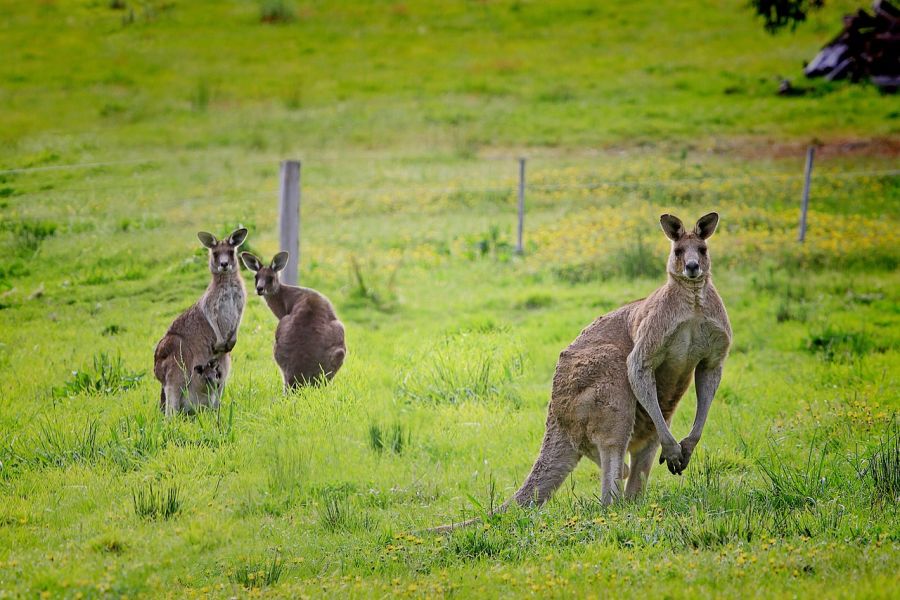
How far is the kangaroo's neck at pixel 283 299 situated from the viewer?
1067 centimetres

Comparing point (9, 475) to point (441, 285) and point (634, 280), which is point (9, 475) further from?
point (634, 280)

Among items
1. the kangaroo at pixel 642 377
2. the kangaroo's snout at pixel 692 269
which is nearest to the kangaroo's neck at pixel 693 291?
the kangaroo at pixel 642 377

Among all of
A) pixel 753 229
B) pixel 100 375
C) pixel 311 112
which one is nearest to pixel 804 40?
pixel 311 112

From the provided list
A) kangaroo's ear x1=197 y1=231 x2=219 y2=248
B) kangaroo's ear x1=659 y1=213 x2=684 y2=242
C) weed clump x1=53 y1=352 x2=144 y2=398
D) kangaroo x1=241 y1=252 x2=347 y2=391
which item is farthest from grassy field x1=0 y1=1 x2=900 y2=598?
kangaroo's ear x1=659 y1=213 x2=684 y2=242

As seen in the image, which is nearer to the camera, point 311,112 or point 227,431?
point 227,431

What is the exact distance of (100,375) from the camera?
10625 mm

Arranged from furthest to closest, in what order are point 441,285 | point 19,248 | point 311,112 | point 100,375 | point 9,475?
point 311,112 < point 441,285 < point 19,248 < point 100,375 < point 9,475

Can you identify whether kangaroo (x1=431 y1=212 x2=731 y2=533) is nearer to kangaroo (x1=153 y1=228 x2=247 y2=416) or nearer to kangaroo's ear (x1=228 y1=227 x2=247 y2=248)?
kangaroo (x1=153 y1=228 x2=247 y2=416)

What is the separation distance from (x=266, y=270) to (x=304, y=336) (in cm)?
82

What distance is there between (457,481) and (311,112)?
2266cm

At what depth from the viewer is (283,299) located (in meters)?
10.8

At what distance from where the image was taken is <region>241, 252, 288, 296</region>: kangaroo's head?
34.1ft

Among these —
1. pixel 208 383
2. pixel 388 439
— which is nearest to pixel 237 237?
pixel 208 383

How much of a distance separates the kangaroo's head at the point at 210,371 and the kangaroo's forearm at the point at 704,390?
4.32m
